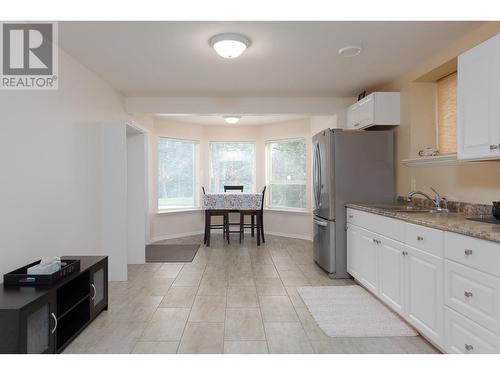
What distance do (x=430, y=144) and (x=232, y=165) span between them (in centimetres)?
440

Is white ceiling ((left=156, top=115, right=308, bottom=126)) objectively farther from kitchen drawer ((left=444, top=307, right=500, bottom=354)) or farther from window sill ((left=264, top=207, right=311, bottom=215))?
kitchen drawer ((left=444, top=307, right=500, bottom=354))

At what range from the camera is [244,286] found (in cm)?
342

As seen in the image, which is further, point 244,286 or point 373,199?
point 373,199

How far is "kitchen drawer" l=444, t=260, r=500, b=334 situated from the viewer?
5.08 ft

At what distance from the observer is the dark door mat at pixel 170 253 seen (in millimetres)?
4570

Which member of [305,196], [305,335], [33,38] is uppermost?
[33,38]

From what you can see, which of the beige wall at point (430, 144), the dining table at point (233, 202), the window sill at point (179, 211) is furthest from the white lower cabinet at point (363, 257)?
the window sill at point (179, 211)

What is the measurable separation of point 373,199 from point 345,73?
150 cm

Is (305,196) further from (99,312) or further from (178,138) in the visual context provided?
(99,312)

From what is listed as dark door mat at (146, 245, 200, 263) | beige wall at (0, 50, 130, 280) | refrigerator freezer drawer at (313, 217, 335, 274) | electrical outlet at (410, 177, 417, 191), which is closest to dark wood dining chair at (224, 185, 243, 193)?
dark door mat at (146, 245, 200, 263)

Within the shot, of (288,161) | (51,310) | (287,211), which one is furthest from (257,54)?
(287,211)

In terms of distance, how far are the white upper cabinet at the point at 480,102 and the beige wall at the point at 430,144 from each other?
1.38 ft

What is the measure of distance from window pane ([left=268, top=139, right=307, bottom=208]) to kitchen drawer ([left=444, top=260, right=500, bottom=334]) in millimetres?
4431
